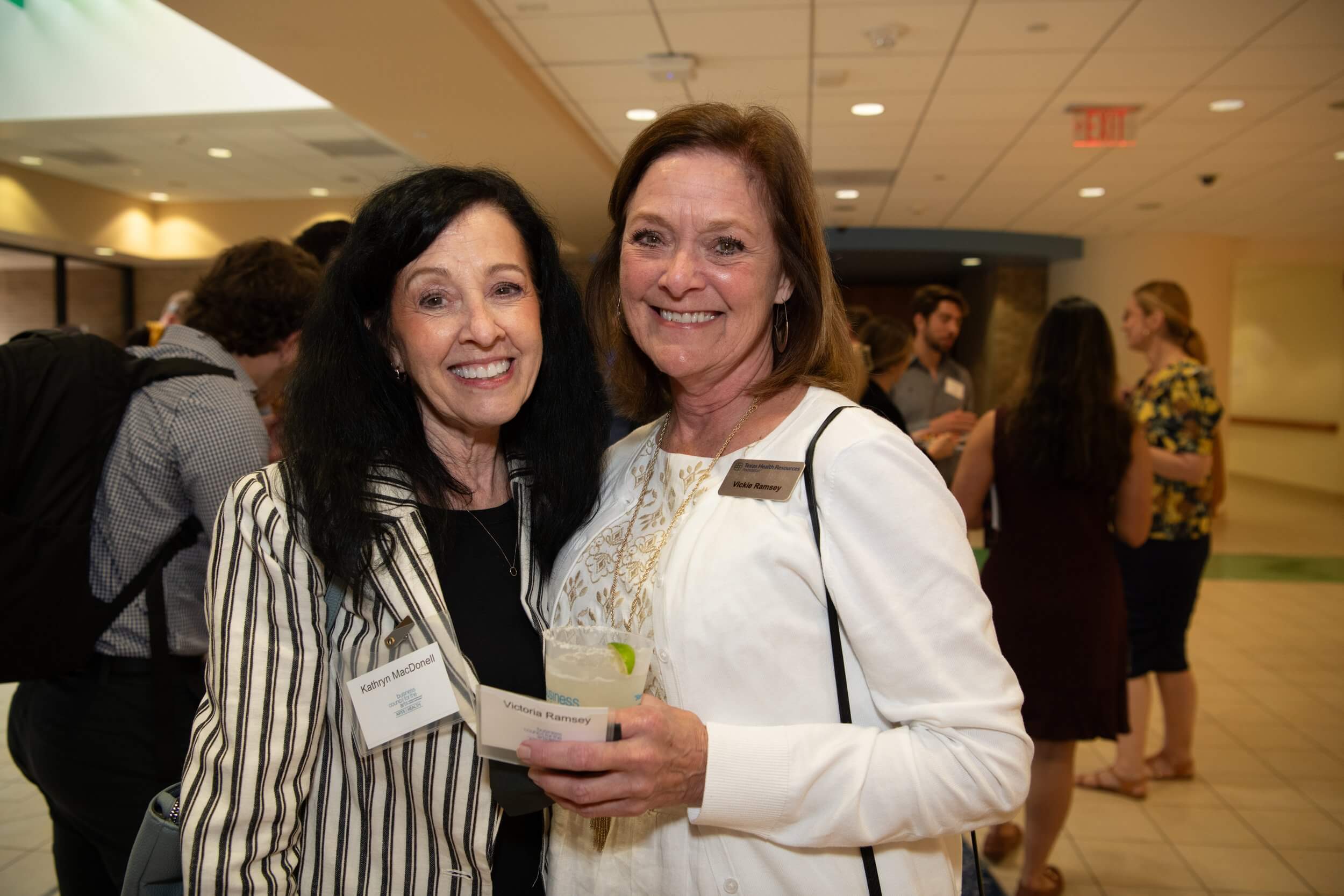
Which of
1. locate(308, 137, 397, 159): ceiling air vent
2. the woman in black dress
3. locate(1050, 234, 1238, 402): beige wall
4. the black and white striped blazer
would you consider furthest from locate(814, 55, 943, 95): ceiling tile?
locate(1050, 234, 1238, 402): beige wall

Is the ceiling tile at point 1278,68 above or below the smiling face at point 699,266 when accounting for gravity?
above

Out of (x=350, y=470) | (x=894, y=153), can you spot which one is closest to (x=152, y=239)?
(x=894, y=153)

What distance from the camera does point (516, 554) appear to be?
1.49 meters

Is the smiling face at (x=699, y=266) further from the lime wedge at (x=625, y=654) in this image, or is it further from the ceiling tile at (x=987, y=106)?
the ceiling tile at (x=987, y=106)

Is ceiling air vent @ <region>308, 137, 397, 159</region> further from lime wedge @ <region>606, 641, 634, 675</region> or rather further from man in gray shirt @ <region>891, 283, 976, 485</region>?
lime wedge @ <region>606, 641, 634, 675</region>

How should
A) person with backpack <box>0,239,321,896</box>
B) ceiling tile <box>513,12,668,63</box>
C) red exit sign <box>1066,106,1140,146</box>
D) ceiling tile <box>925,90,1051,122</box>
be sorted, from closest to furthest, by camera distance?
1. person with backpack <box>0,239,321,896</box>
2. ceiling tile <box>513,12,668,63</box>
3. ceiling tile <box>925,90,1051,122</box>
4. red exit sign <box>1066,106,1140,146</box>

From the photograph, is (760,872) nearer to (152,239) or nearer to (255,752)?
(255,752)

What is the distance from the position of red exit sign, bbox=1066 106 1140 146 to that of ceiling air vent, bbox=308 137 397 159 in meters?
6.09

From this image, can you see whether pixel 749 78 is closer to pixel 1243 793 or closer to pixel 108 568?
pixel 1243 793

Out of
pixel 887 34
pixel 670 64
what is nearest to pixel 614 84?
pixel 670 64

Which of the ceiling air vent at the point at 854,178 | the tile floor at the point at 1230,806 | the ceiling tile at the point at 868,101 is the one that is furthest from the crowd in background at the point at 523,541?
the ceiling air vent at the point at 854,178

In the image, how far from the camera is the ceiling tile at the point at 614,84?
19.6 ft

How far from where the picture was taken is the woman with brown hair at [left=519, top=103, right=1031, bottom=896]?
3.69ft

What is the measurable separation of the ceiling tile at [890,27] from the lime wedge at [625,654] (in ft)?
15.3
